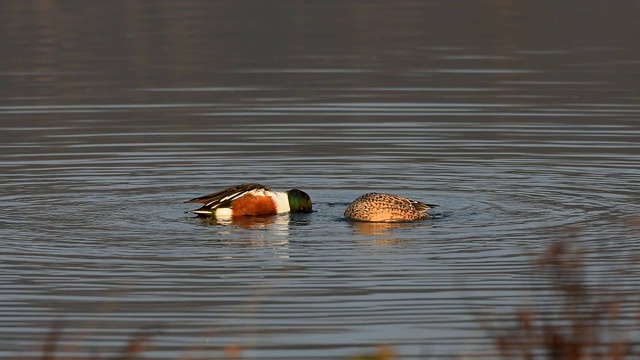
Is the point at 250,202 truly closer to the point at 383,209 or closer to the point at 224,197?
the point at 224,197

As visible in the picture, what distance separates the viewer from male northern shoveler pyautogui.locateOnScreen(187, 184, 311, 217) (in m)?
14.5

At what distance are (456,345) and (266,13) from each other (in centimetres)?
3041

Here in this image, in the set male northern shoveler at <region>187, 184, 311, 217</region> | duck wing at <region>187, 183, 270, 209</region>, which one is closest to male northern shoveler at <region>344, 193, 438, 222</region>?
male northern shoveler at <region>187, 184, 311, 217</region>

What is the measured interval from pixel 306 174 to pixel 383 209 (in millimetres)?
3431

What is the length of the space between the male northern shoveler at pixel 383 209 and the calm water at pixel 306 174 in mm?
189

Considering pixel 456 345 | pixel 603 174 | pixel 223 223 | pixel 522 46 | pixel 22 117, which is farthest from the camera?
pixel 522 46

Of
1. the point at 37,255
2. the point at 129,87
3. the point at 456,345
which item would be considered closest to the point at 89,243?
the point at 37,255

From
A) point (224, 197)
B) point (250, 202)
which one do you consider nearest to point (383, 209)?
point (250, 202)

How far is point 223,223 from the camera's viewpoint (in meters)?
14.4

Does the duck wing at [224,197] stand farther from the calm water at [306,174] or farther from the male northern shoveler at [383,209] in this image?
the male northern shoveler at [383,209]

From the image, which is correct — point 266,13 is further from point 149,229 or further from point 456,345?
point 456,345

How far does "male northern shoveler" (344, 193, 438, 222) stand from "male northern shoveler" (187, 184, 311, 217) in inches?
22.6

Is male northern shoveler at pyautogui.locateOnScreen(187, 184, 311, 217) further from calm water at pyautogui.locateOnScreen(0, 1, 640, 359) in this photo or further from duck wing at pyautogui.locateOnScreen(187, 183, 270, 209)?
calm water at pyautogui.locateOnScreen(0, 1, 640, 359)

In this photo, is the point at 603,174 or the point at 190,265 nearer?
the point at 190,265
